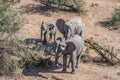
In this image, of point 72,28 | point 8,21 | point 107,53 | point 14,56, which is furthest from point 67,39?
point 107,53

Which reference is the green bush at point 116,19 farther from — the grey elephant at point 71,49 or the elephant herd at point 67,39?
the grey elephant at point 71,49

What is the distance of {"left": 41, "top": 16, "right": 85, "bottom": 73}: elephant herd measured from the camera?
9.34 m

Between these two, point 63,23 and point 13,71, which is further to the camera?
point 63,23

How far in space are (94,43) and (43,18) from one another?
3085 mm

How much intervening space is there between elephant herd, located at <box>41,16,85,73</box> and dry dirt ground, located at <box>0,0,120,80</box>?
36 centimetres

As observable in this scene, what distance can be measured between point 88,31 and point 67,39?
3.47 m

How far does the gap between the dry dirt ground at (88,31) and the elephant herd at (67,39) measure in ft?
1.19

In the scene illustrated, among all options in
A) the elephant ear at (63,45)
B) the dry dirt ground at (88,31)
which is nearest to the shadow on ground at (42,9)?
the dry dirt ground at (88,31)

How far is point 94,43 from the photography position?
11.4 meters

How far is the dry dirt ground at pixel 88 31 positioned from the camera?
9.62 metres

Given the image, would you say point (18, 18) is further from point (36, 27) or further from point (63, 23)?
point (36, 27)

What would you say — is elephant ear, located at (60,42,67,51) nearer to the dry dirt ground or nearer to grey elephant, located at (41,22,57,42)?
the dry dirt ground

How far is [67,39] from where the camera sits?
9758 millimetres

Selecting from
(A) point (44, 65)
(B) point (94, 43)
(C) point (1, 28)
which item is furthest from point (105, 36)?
(C) point (1, 28)
